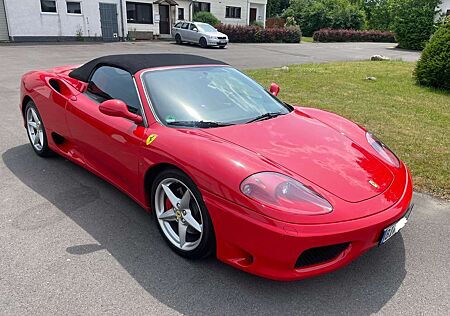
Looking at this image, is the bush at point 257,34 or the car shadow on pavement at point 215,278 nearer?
the car shadow on pavement at point 215,278

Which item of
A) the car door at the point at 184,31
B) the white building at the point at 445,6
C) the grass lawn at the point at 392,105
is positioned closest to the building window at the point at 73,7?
the car door at the point at 184,31

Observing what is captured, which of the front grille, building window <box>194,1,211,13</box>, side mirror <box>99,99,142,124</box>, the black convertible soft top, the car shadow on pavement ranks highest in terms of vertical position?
building window <box>194,1,211,13</box>

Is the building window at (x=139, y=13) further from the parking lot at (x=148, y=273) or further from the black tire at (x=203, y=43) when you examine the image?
the parking lot at (x=148, y=273)

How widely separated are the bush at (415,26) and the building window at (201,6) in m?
15.4

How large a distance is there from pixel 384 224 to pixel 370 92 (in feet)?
23.5

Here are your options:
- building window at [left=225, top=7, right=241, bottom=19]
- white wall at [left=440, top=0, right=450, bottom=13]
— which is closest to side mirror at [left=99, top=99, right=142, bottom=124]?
building window at [left=225, top=7, right=241, bottom=19]

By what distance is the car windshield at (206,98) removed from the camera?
291cm

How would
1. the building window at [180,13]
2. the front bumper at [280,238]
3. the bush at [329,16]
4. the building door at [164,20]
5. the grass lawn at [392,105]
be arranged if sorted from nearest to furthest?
the front bumper at [280,238] < the grass lawn at [392,105] < the building door at [164,20] < the building window at [180,13] < the bush at [329,16]

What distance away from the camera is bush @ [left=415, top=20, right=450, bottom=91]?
8945 millimetres

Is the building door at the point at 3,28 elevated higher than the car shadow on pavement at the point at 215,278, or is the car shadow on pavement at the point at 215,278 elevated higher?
the building door at the point at 3,28

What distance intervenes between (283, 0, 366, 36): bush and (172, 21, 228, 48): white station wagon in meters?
22.9

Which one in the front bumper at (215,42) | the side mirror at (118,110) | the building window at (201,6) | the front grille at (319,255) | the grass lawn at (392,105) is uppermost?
the building window at (201,6)

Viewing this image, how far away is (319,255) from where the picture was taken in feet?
7.22

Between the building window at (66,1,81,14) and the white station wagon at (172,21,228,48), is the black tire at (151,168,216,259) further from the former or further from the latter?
the building window at (66,1,81,14)
